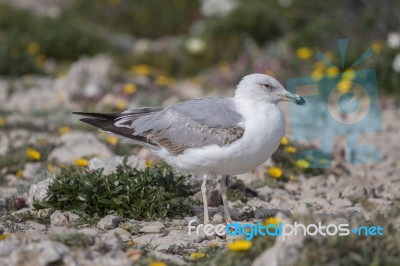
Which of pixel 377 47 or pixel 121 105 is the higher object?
pixel 377 47

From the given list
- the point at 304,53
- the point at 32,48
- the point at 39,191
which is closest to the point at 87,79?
the point at 32,48

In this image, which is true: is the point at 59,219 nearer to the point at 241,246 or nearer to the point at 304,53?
the point at 241,246

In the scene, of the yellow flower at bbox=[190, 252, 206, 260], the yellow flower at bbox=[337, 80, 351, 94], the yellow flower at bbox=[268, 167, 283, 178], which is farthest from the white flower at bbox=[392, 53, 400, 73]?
the yellow flower at bbox=[190, 252, 206, 260]

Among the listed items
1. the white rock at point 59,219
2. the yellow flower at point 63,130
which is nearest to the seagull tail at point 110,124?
the white rock at point 59,219

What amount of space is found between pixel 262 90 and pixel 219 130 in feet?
1.53

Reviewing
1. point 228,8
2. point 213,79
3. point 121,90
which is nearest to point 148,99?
point 121,90

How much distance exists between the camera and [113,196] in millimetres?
5664

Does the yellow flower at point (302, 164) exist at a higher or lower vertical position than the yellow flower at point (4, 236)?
higher

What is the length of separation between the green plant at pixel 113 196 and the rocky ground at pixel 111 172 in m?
0.07

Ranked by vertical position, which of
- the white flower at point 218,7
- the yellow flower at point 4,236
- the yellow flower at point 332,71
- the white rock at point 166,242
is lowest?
the white rock at point 166,242

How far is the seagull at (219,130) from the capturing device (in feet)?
17.1

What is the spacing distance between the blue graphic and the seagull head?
199cm

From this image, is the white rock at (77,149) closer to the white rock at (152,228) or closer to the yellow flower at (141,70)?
the white rock at (152,228)

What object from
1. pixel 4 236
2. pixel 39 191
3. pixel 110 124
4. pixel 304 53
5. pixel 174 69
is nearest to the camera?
pixel 4 236
